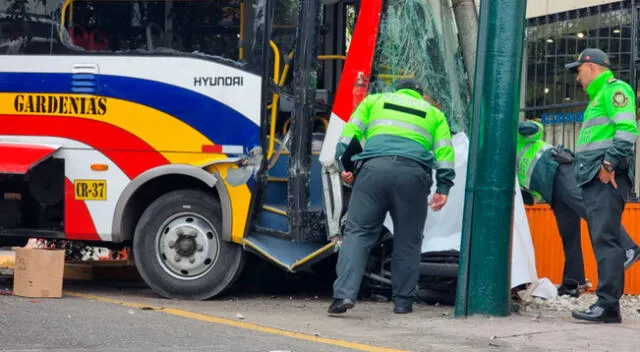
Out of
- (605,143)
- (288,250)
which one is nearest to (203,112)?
(288,250)

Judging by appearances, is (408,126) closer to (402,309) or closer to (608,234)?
(402,309)

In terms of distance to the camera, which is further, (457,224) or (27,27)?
(27,27)

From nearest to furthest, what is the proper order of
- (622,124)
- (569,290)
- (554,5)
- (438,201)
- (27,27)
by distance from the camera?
(622,124)
(438,201)
(27,27)
(569,290)
(554,5)

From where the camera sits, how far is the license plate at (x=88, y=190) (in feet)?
34.1

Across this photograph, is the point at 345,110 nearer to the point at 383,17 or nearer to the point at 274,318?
the point at 383,17

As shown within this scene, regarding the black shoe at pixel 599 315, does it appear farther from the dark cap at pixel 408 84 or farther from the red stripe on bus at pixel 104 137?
the red stripe on bus at pixel 104 137

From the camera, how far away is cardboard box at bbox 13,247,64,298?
10016mm

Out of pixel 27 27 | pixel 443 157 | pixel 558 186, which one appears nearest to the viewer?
pixel 443 157

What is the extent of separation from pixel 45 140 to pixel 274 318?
2.50 metres

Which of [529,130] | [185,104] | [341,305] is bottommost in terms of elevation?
[341,305]

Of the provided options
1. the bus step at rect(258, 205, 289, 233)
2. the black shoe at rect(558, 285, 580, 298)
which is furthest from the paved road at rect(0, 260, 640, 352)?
the black shoe at rect(558, 285, 580, 298)

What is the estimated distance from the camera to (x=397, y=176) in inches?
364

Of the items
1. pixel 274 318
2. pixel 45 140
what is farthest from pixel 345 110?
pixel 45 140

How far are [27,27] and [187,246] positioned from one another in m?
2.06
